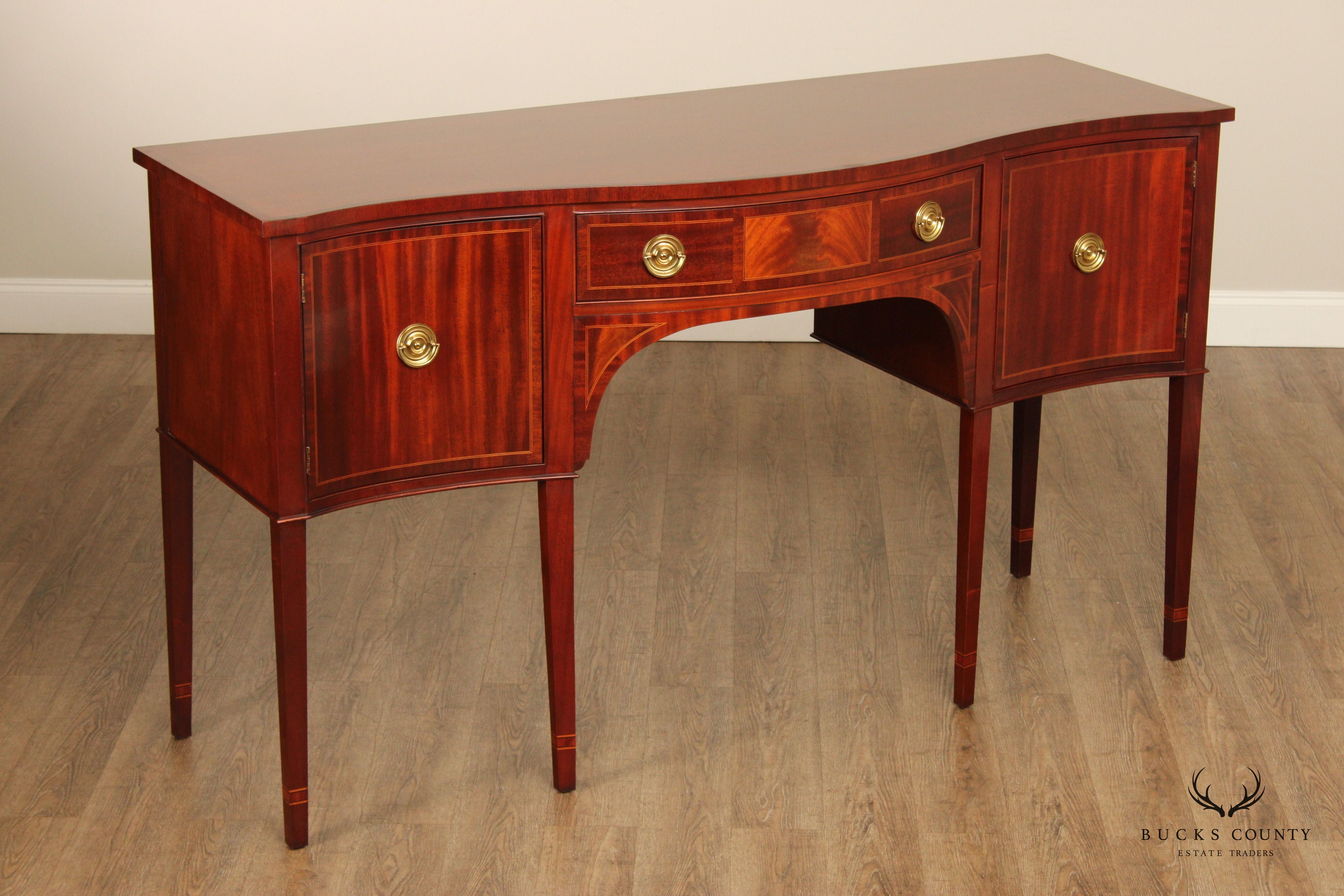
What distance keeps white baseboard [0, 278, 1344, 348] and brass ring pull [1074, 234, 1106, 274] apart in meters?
1.90

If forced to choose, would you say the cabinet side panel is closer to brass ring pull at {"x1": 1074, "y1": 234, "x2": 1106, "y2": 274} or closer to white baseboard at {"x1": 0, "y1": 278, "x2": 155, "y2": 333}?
brass ring pull at {"x1": 1074, "y1": 234, "x2": 1106, "y2": 274}

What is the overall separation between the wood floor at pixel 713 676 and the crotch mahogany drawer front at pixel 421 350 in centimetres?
56

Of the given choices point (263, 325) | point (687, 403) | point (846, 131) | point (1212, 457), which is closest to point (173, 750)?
point (263, 325)

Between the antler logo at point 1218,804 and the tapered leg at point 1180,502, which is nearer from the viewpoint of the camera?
the antler logo at point 1218,804

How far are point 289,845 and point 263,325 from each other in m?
0.74

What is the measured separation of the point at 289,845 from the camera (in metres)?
2.18

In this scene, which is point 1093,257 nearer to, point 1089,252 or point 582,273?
point 1089,252

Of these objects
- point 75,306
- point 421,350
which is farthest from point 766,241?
point 75,306

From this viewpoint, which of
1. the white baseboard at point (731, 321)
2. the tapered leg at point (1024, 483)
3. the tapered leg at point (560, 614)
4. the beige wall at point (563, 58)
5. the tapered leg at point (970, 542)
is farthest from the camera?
the white baseboard at point (731, 321)

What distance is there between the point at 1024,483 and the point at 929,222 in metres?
0.86

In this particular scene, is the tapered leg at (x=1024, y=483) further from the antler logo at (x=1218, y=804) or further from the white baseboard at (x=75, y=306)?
the white baseboard at (x=75, y=306)

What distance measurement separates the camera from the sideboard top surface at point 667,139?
1.98 meters

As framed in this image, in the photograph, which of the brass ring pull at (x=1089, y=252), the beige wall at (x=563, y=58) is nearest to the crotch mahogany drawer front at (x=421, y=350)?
the brass ring pull at (x=1089, y=252)

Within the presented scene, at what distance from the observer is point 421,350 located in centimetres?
197
